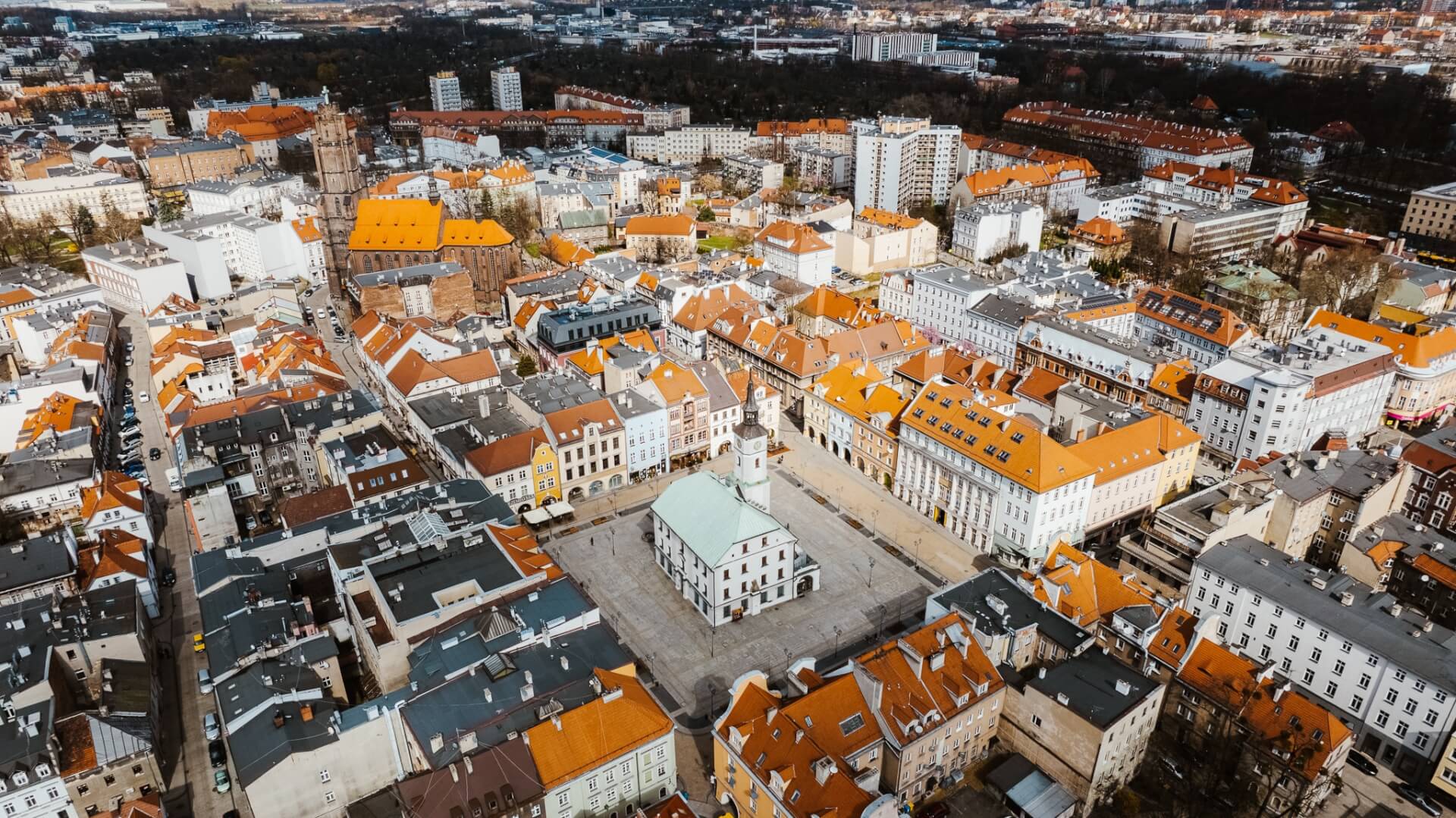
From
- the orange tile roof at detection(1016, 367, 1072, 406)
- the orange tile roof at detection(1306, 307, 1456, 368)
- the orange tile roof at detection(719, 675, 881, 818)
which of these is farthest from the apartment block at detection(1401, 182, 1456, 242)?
the orange tile roof at detection(719, 675, 881, 818)

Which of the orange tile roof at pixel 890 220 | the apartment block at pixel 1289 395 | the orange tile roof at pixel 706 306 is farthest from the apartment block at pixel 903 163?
the apartment block at pixel 1289 395

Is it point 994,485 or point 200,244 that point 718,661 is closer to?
point 994,485

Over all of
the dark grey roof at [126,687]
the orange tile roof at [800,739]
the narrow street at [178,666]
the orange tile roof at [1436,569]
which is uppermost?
the orange tile roof at [800,739]

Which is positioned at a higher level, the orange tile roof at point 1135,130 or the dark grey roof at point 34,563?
the orange tile roof at point 1135,130

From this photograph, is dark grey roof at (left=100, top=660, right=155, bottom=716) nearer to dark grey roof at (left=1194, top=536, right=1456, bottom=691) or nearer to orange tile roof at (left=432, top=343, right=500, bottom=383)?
orange tile roof at (left=432, top=343, right=500, bottom=383)

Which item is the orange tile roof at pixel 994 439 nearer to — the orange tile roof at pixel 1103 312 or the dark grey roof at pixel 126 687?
the orange tile roof at pixel 1103 312

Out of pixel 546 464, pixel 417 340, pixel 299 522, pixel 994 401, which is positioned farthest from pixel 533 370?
pixel 994 401

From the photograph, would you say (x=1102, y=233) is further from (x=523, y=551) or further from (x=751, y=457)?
(x=523, y=551)
